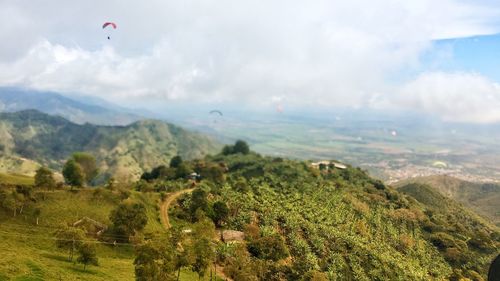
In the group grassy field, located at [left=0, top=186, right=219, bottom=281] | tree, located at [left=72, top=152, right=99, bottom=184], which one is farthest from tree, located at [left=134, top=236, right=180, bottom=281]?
tree, located at [left=72, top=152, right=99, bottom=184]

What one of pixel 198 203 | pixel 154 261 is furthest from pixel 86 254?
pixel 198 203

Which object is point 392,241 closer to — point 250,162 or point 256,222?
point 256,222

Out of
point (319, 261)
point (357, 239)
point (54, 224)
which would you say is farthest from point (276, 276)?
point (54, 224)

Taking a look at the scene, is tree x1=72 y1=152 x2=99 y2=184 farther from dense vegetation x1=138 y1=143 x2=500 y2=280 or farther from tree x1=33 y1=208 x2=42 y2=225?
tree x1=33 y1=208 x2=42 y2=225

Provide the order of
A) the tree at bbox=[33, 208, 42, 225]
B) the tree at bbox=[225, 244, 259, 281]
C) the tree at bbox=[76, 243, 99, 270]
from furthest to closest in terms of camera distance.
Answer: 1. the tree at bbox=[33, 208, 42, 225]
2. the tree at bbox=[76, 243, 99, 270]
3. the tree at bbox=[225, 244, 259, 281]

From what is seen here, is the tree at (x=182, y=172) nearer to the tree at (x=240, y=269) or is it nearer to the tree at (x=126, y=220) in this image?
the tree at (x=126, y=220)

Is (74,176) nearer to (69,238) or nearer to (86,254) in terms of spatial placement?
(69,238)

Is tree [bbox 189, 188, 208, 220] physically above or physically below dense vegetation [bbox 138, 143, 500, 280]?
above

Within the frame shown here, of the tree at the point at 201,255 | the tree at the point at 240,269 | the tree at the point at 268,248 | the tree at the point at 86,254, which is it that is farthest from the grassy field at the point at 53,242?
the tree at the point at 268,248
